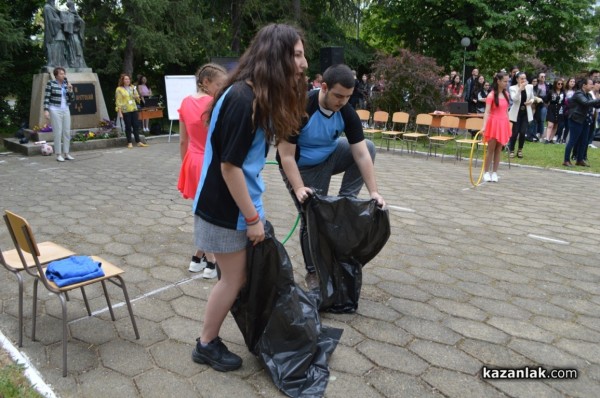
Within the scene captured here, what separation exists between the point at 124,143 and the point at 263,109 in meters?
10.9

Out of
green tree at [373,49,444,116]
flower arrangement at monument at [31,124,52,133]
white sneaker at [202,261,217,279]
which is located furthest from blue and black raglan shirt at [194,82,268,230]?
green tree at [373,49,444,116]

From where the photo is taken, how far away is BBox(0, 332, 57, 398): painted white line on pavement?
8.38ft

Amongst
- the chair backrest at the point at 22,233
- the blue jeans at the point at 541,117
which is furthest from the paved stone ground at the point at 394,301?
the blue jeans at the point at 541,117

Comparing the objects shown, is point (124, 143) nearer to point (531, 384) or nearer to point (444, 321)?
point (444, 321)

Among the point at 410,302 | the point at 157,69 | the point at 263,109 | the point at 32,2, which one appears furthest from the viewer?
the point at 157,69

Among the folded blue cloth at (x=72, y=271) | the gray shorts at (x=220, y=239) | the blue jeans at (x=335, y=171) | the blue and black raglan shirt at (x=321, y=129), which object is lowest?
the folded blue cloth at (x=72, y=271)

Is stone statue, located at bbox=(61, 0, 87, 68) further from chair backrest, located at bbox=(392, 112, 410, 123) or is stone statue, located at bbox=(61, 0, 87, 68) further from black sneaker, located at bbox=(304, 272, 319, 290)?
black sneaker, located at bbox=(304, 272, 319, 290)

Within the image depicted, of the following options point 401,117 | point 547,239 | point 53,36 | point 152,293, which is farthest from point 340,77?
point 53,36

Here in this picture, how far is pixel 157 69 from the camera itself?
19.9 meters

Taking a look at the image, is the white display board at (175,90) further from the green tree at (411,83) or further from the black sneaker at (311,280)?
the black sneaker at (311,280)

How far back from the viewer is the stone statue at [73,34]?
1212 cm

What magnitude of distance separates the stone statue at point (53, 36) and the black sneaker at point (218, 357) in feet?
37.2

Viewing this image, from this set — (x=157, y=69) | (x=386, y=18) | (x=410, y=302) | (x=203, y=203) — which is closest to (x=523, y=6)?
(x=386, y=18)

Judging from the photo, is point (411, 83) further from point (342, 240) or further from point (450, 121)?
point (342, 240)
